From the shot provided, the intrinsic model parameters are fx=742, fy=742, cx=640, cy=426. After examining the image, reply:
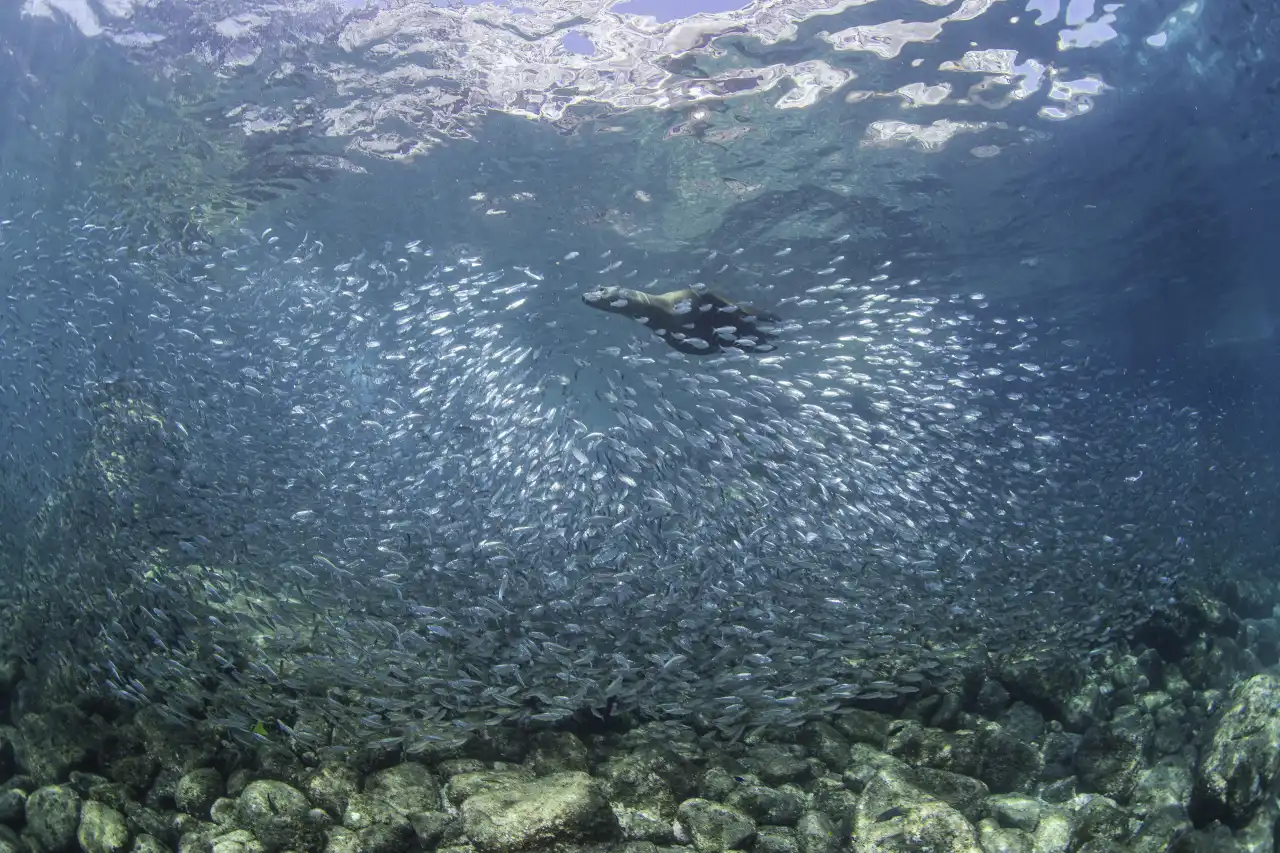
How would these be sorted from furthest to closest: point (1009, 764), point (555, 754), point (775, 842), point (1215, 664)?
1. point (1215, 664)
2. point (1009, 764)
3. point (555, 754)
4. point (775, 842)

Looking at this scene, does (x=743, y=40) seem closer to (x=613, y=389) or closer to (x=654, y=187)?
(x=654, y=187)

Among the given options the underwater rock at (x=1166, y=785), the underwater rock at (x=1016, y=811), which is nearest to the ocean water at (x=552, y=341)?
the underwater rock at (x=1016, y=811)

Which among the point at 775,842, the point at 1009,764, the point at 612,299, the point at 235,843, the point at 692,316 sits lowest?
the point at 1009,764

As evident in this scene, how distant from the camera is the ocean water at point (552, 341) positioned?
8.26 m

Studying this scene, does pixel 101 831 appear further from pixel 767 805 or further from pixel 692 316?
pixel 692 316

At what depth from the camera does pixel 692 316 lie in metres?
10.4

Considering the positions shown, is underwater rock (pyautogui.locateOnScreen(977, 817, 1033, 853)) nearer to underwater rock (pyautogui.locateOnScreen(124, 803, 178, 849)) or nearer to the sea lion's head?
underwater rock (pyautogui.locateOnScreen(124, 803, 178, 849))

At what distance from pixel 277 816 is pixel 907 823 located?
4.93 meters

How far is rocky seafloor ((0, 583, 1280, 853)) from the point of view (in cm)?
575

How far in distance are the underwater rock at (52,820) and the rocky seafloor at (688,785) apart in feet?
0.05

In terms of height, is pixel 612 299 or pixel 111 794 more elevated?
pixel 612 299

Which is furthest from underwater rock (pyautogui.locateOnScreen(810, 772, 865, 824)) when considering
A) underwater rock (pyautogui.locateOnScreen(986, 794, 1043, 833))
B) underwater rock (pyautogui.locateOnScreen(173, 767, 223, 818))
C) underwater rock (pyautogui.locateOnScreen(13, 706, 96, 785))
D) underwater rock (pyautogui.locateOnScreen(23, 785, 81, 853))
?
underwater rock (pyautogui.locateOnScreen(13, 706, 96, 785))

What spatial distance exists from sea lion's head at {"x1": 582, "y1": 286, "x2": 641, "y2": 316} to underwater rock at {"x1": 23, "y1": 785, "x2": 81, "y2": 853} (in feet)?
24.0

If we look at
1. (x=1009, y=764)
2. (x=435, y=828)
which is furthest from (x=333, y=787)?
(x=1009, y=764)
